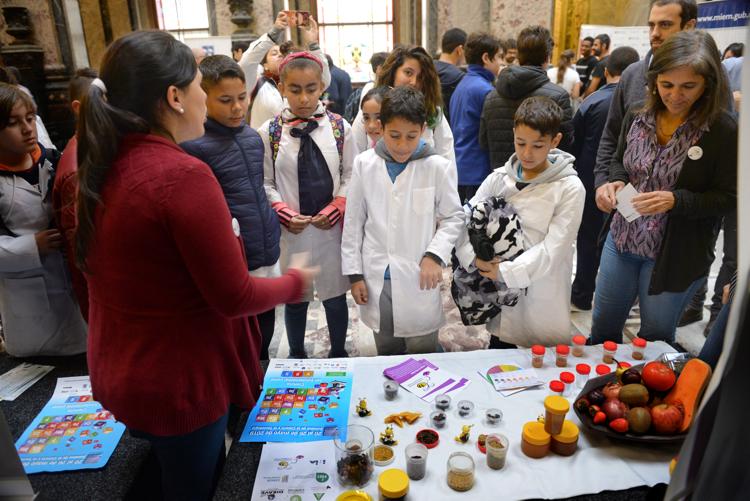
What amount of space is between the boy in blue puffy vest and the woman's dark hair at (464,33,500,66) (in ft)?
5.84

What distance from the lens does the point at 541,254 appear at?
5.98 ft

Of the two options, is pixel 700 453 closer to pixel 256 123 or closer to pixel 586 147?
pixel 586 147

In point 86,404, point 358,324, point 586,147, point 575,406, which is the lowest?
point 358,324

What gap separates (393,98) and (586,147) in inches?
64.6

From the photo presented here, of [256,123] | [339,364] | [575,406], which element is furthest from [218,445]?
[256,123]

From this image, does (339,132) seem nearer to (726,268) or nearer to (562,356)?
(562,356)

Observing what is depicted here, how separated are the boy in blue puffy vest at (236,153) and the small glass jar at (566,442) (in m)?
1.24

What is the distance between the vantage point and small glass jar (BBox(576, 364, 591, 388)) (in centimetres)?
170

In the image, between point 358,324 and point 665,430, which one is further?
point 358,324

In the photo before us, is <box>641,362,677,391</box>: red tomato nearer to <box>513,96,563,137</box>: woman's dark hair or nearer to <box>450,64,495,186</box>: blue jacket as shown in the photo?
<box>513,96,563,137</box>: woman's dark hair

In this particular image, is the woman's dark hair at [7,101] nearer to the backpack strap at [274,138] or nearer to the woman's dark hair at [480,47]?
the backpack strap at [274,138]

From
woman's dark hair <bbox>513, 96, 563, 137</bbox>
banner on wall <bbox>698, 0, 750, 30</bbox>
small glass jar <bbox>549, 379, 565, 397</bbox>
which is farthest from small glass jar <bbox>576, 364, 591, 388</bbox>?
banner on wall <bbox>698, 0, 750, 30</bbox>

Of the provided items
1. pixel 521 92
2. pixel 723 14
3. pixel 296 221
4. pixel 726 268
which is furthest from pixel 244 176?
pixel 723 14

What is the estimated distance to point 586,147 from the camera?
9.82 feet
